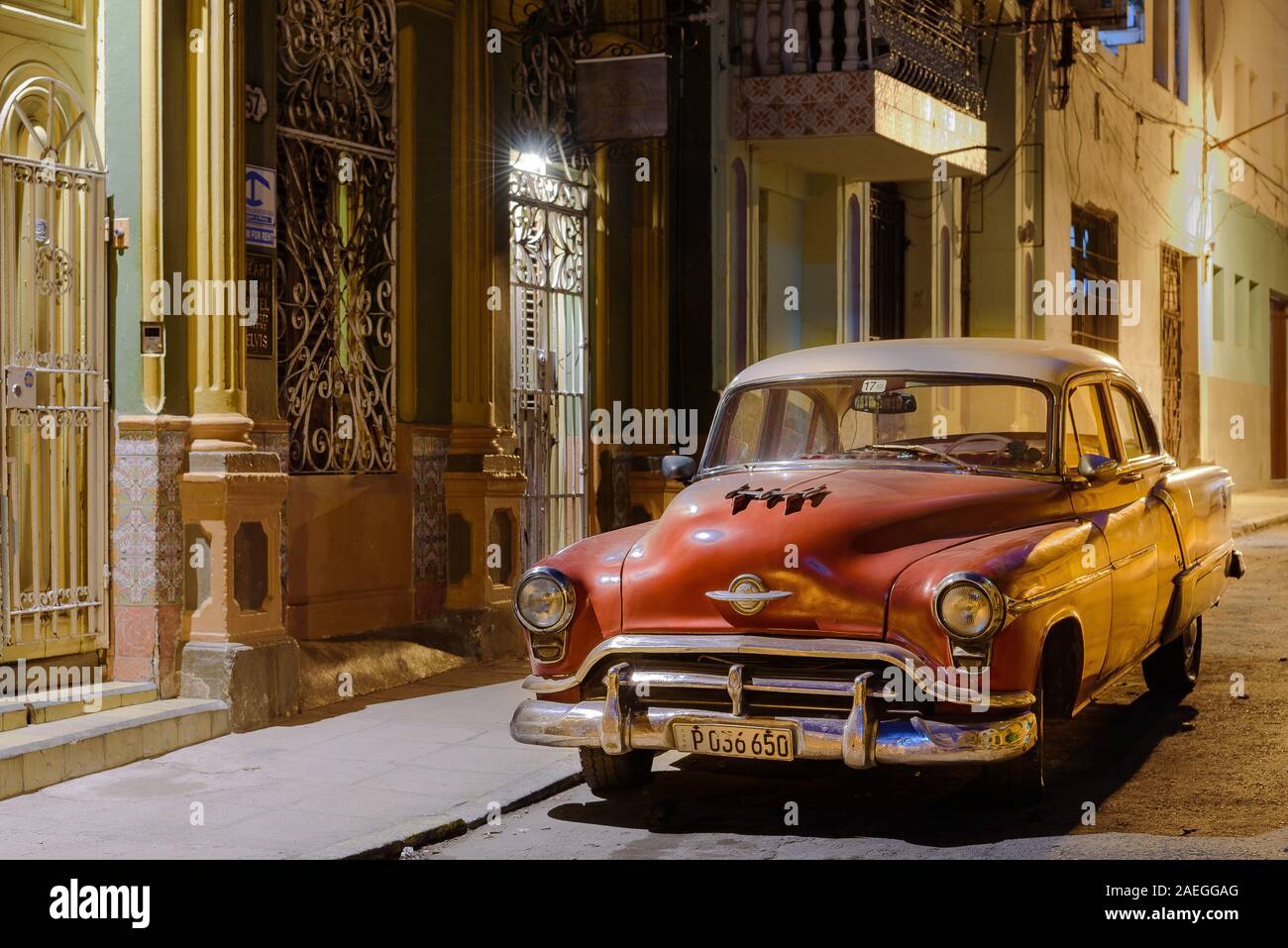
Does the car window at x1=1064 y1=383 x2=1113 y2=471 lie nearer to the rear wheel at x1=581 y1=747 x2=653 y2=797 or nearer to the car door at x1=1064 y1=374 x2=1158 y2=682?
the car door at x1=1064 y1=374 x2=1158 y2=682

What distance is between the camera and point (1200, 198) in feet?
105

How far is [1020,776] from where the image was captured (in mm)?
6734

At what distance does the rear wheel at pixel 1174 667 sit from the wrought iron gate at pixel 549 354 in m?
4.70

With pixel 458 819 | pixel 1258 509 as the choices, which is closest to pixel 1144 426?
pixel 458 819

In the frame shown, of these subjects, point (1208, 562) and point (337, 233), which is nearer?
point (1208, 562)

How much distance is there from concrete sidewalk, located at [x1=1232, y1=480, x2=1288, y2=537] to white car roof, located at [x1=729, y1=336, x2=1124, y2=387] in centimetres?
1593

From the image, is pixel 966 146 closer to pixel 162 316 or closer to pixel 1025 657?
pixel 162 316

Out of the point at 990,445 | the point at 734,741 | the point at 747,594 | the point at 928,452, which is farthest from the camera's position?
the point at 990,445

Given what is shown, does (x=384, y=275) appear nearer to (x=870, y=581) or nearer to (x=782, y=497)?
(x=782, y=497)

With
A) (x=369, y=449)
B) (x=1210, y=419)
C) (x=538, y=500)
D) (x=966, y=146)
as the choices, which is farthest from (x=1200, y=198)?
(x=369, y=449)

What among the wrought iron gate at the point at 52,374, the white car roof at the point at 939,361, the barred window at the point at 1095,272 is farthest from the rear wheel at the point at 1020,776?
the barred window at the point at 1095,272

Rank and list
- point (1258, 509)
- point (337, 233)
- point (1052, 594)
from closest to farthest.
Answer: point (1052, 594) → point (337, 233) → point (1258, 509)

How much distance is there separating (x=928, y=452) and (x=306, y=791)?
301 cm

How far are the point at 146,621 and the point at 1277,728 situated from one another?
223 inches
